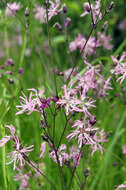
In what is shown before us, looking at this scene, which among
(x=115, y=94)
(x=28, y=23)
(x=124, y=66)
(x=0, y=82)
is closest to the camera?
(x=124, y=66)

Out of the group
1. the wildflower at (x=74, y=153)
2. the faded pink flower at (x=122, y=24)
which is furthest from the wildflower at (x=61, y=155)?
the faded pink flower at (x=122, y=24)

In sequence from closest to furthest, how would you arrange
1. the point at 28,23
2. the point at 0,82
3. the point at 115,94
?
the point at 28,23 < the point at 115,94 < the point at 0,82

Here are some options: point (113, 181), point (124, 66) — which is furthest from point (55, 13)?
point (113, 181)

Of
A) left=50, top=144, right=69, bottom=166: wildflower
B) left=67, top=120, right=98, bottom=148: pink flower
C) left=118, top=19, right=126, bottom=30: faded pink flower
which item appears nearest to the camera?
left=67, top=120, right=98, bottom=148: pink flower

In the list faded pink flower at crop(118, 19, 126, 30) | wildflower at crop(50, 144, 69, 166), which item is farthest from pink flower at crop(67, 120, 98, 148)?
faded pink flower at crop(118, 19, 126, 30)

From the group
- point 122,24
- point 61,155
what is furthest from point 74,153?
point 122,24

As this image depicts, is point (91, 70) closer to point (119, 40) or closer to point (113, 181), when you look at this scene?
point (113, 181)

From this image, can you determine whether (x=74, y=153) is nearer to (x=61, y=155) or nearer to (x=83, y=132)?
(x=61, y=155)

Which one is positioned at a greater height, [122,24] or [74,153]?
[122,24]

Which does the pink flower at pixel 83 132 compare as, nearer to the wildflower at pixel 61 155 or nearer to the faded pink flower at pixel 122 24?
the wildflower at pixel 61 155

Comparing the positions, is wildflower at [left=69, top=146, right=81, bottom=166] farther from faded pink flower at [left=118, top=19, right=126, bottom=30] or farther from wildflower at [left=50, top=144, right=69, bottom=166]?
faded pink flower at [left=118, top=19, right=126, bottom=30]

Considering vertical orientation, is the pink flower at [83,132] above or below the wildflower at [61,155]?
above
